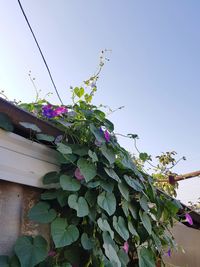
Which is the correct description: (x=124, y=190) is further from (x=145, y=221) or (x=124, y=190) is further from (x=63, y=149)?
(x=63, y=149)

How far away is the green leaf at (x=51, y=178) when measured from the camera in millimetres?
1167

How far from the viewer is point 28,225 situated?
3.66 ft

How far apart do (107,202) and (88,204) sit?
0.09 metres

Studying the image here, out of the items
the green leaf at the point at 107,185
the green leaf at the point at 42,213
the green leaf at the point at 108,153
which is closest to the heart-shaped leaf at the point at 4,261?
the green leaf at the point at 42,213

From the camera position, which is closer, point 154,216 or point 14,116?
point 14,116

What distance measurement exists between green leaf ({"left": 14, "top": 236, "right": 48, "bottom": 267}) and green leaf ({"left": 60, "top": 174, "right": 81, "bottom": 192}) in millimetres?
220

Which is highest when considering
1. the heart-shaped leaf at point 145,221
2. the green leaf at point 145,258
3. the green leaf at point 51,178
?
the green leaf at point 51,178

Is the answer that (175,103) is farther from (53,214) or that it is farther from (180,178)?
(53,214)

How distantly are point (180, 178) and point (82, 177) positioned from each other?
7.14 ft

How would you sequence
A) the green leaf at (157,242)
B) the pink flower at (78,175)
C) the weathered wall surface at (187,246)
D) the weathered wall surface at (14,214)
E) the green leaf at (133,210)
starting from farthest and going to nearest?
the weathered wall surface at (187,246) < the green leaf at (157,242) < the green leaf at (133,210) < the pink flower at (78,175) < the weathered wall surface at (14,214)

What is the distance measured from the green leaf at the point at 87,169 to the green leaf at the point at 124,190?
202mm

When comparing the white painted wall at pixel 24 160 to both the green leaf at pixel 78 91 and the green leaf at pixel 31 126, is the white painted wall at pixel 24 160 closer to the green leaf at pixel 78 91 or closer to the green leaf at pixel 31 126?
the green leaf at pixel 31 126

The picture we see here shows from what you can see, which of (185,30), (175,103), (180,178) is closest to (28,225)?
(180,178)

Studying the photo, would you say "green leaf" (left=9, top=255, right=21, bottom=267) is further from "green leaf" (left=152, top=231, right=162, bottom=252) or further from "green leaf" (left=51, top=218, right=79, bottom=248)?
"green leaf" (left=152, top=231, right=162, bottom=252)
